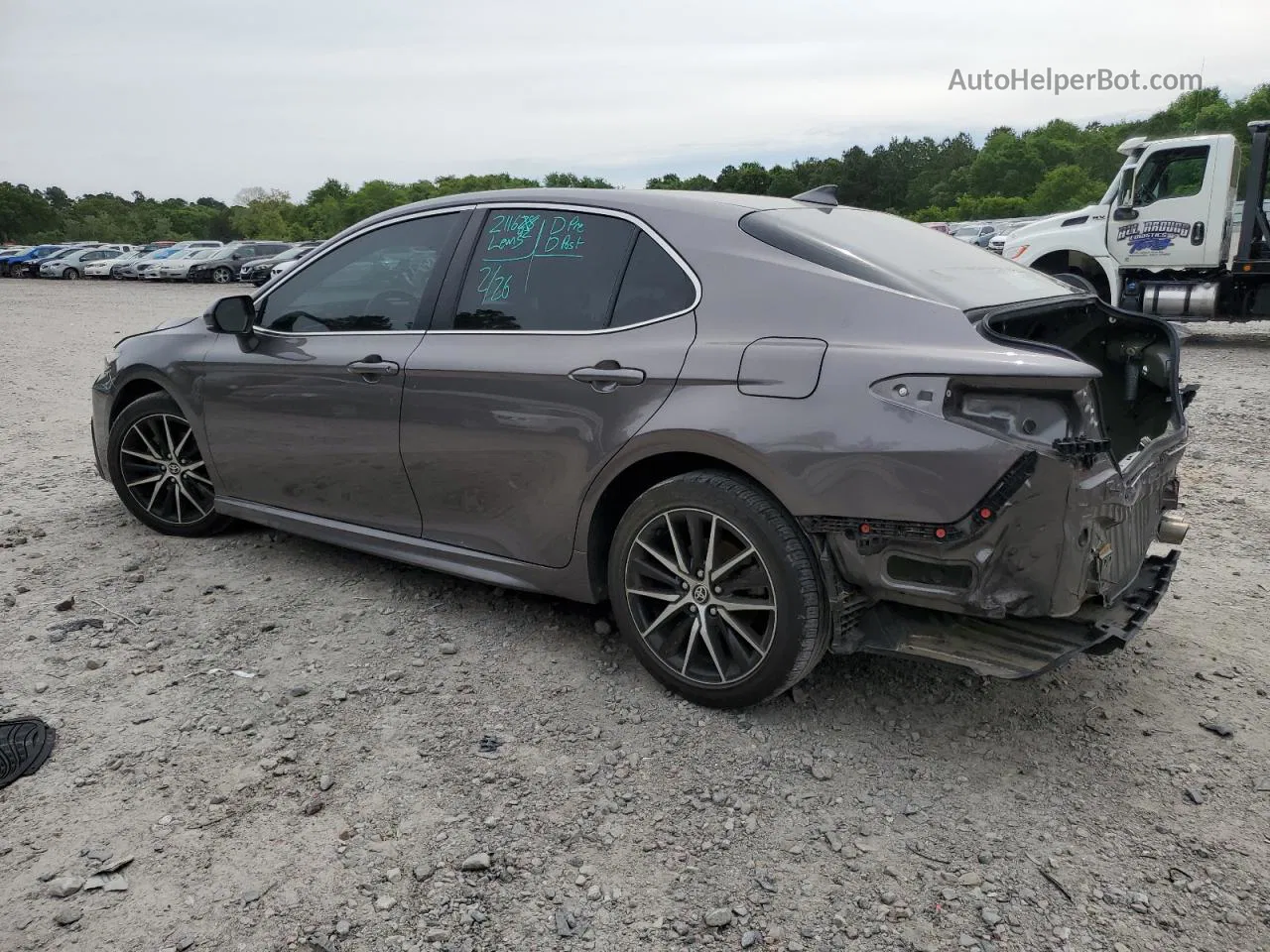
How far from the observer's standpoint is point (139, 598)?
434 centimetres

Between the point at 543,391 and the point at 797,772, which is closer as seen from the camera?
the point at 797,772

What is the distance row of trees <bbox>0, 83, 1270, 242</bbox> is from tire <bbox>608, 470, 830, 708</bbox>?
7492 centimetres

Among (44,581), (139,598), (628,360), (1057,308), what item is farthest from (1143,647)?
(44,581)

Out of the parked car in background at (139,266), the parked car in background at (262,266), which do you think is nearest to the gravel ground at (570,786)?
the parked car in background at (262,266)

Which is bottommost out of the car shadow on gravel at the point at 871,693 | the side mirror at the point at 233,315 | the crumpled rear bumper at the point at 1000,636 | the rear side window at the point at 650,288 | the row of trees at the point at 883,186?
the car shadow on gravel at the point at 871,693

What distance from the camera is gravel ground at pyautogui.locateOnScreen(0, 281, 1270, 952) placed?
242 centimetres

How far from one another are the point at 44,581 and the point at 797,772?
3609 millimetres

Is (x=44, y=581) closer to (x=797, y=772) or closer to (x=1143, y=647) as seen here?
(x=797, y=772)

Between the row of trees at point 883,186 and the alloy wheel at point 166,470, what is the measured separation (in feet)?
240

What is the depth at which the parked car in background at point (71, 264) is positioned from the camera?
4288 centimetres

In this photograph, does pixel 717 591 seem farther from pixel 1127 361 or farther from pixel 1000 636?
pixel 1127 361

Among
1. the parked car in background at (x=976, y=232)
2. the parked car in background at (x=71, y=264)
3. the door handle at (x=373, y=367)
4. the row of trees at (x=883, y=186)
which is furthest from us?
the row of trees at (x=883, y=186)

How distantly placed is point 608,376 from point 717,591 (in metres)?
0.82

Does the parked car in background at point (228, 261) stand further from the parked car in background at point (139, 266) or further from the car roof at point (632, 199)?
the car roof at point (632, 199)
